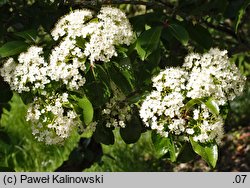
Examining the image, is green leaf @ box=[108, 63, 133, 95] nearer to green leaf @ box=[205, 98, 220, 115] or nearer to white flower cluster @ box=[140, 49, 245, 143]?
white flower cluster @ box=[140, 49, 245, 143]

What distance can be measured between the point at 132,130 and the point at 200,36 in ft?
1.44

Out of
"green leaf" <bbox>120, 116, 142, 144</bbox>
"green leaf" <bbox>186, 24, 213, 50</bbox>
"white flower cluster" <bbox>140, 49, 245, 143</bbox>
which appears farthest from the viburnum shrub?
"green leaf" <bbox>186, 24, 213, 50</bbox>

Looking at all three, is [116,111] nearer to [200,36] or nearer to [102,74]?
[102,74]

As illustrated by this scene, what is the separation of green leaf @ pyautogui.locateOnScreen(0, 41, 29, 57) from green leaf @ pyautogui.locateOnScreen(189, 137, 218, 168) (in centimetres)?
60

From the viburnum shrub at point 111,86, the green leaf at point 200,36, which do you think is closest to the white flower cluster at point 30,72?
the viburnum shrub at point 111,86

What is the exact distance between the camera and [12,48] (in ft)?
5.35

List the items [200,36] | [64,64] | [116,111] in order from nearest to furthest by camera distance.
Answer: [64,64]
[116,111]
[200,36]

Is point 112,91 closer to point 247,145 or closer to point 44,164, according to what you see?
point 44,164

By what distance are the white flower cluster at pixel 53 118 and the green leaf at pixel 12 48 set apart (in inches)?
7.0

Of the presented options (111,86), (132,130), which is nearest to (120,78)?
(111,86)

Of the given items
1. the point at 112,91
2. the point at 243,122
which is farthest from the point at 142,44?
the point at 243,122

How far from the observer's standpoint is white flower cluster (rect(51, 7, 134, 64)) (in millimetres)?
1483

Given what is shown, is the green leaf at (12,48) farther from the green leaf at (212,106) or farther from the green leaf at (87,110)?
the green leaf at (212,106)
